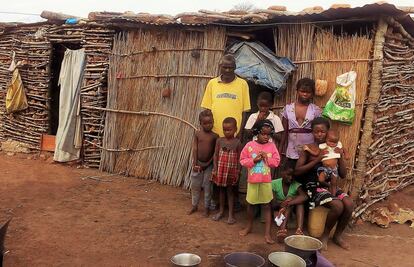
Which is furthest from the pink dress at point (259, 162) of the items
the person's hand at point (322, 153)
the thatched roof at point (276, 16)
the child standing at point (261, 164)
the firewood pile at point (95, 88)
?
the firewood pile at point (95, 88)

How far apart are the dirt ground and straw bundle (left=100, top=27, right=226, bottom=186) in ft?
1.83

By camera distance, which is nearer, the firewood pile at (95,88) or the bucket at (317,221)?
the bucket at (317,221)

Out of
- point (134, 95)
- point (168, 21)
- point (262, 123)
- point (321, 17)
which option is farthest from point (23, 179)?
point (321, 17)

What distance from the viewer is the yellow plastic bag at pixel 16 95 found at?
7910mm

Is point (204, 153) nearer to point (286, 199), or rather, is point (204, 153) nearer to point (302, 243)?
point (286, 199)

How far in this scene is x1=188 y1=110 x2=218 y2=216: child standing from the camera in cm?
488

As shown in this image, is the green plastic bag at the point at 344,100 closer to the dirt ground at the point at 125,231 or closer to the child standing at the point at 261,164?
the child standing at the point at 261,164

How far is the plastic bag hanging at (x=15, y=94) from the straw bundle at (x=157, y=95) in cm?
216

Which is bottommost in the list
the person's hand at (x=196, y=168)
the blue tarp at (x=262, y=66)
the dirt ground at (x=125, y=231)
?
the dirt ground at (x=125, y=231)

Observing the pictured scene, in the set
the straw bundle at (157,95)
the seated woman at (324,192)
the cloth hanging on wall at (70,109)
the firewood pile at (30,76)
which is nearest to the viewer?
the seated woman at (324,192)

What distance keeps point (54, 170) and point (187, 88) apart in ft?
9.25

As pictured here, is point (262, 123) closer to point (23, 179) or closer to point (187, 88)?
point (187, 88)

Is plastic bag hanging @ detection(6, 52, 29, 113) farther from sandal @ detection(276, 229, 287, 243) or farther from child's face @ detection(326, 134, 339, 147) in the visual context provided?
child's face @ detection(326, 134, 339, 147)

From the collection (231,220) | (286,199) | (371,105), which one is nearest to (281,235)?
(286,199)
